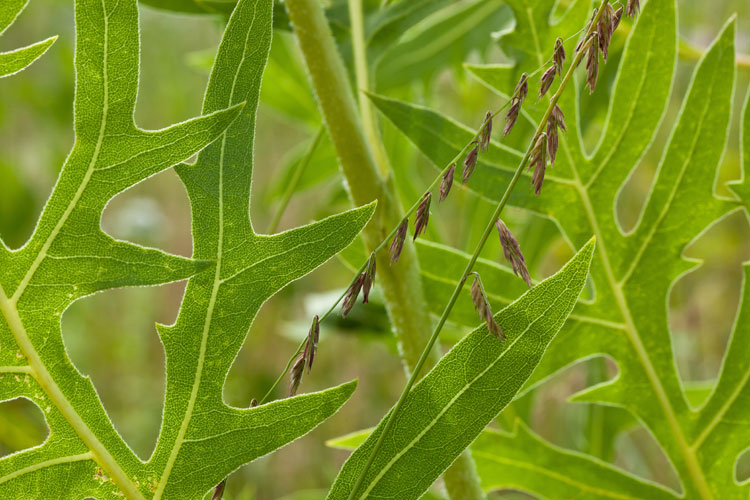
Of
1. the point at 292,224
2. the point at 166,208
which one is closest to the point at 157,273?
the point at 292,224

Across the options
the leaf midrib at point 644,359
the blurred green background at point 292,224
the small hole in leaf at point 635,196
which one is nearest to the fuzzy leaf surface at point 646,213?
the leaf midrib at point 644,359

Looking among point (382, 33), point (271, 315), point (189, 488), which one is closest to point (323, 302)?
point (382, 33)

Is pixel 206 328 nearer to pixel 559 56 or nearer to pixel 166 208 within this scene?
pixel 559 56

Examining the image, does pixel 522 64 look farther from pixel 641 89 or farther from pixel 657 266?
pixel 657 266

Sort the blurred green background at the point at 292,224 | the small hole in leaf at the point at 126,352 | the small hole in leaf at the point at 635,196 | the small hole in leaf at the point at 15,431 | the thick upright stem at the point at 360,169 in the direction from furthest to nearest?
the small hole in leaf at the point at 126,352 < the small hole in leaf at the point at 635,196 < the small hole in leaf at the point at 15,431 < the blurred green background at the point at 292,224 < the thick upright stem at the point at 360,169

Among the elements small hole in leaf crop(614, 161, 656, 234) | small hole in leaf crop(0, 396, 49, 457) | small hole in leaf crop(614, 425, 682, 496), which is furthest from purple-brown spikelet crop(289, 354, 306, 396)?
small hole in leaf crop(614, 161, 656, 234)

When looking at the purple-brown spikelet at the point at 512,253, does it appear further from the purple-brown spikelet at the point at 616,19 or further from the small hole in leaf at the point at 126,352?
the small hole in leaf at the point at 126,352
